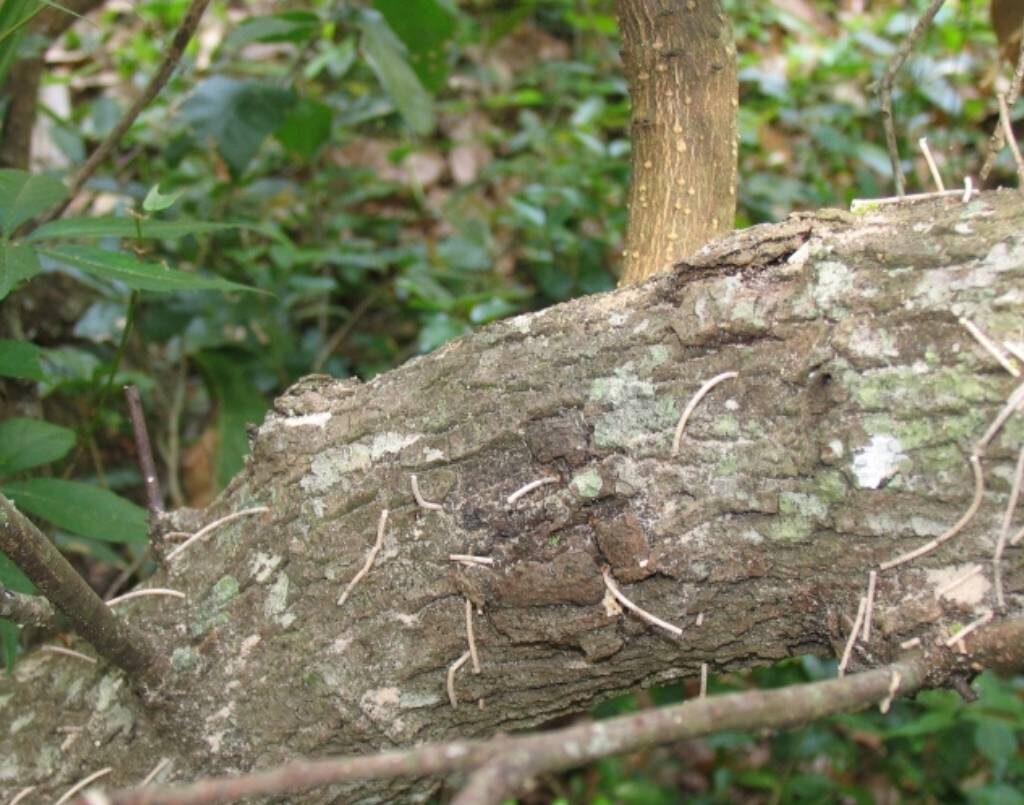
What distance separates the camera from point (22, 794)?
3.56ft

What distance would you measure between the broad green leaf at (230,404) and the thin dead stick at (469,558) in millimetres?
1079

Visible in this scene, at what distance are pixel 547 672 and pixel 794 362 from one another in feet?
1.22

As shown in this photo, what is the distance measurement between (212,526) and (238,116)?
104 cm

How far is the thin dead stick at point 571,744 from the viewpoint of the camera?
46cm

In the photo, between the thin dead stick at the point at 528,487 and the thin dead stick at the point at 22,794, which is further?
the thin dead stick at the point at 22,794

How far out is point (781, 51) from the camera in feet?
10.1

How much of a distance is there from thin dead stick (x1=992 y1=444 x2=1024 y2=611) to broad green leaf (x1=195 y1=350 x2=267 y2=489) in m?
1.45

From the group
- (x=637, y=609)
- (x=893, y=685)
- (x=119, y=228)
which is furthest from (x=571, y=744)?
(x=119, y=228)

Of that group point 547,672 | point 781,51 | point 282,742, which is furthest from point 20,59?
point 781,51

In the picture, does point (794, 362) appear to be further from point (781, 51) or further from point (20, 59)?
point (781, 51)

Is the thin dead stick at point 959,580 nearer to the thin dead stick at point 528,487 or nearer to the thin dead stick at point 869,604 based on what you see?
the thin dead stick at point 869,604

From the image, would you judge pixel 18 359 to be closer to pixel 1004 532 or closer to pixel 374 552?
pixel 374 552

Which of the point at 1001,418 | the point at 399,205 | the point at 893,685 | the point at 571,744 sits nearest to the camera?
the point at 571,744

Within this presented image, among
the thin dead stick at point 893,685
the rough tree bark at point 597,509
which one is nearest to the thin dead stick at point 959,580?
the rough tree bark at point 597,509
